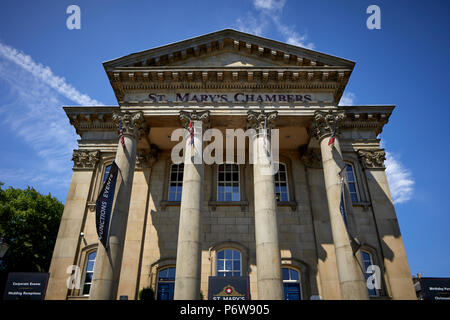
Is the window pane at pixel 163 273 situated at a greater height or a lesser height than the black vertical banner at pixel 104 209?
lesser

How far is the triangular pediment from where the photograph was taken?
16812mm

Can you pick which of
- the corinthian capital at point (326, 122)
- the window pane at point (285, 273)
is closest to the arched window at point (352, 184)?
the corinthian capital at point (326, 122)

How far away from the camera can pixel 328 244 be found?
56.3 ft

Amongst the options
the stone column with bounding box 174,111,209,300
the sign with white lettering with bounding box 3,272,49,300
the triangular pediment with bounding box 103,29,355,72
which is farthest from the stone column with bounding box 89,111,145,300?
the triangular pediment with bounding box 103,29,355,72

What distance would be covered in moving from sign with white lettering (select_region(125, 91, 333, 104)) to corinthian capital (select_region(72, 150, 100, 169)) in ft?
17.0

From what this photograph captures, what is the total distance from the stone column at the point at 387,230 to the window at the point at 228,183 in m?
8.24

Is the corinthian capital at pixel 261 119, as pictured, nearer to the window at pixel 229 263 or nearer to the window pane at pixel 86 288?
the window at pixel 229 263

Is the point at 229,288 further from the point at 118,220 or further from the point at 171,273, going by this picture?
the point at 171,273

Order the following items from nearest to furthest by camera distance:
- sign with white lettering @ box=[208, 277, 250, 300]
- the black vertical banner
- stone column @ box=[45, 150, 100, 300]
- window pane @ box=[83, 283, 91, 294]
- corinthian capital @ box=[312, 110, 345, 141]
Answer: sign with white lettering @ box=[208, 277, 250, 300], the black vertical banner, corinthian capital @ box=[312, 110, 345, 141], stone column @ box=[45, 150, 100, 300], window pane @ box=[83, 283, 91, 294]

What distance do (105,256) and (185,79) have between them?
9.87 metres

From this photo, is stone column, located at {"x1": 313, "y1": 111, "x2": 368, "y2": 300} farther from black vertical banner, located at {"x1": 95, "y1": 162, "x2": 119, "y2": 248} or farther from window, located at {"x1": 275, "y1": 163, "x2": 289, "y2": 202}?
black vertical banner, located at {"x1": 95, "y1": 162, "x2": 119, "y2": 248}

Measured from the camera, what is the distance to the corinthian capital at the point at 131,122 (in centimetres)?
1567
